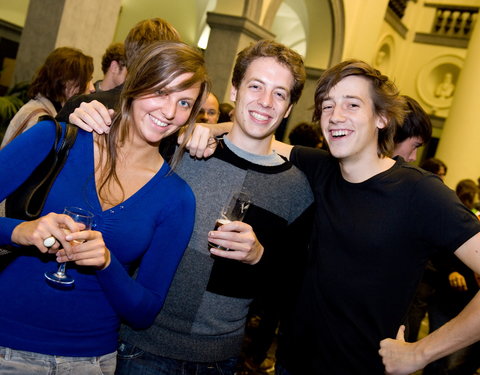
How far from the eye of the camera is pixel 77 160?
182 centimetres

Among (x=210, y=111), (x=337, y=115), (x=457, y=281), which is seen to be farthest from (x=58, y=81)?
(x=457, y=281)

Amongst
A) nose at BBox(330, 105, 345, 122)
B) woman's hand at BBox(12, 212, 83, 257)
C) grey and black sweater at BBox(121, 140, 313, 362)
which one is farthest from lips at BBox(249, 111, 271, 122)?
woman's hand at BBox(12, 212, 83, 257)

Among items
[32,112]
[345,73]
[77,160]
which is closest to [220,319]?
[77,160]

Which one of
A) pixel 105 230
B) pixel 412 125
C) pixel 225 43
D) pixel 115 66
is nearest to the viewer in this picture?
pixel 105 230

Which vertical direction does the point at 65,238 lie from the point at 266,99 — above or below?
below

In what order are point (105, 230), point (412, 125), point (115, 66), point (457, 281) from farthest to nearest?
point (457, 281), point (115, 66), point (412, 125), point (105, 230)

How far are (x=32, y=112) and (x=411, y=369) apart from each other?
291cm

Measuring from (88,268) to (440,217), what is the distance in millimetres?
1406

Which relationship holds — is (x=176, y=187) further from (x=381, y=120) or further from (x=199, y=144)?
(x=381, y=120)

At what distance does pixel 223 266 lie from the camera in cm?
207

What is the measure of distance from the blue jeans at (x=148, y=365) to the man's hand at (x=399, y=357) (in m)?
0.75

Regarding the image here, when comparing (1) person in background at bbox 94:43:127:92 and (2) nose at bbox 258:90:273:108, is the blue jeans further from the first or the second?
(1) person in background at bbox 94:43:127:92

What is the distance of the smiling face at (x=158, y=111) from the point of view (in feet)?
6.34

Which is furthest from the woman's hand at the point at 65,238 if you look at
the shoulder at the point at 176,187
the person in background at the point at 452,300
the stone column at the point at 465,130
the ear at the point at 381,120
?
the stone column at the point at 465,130
